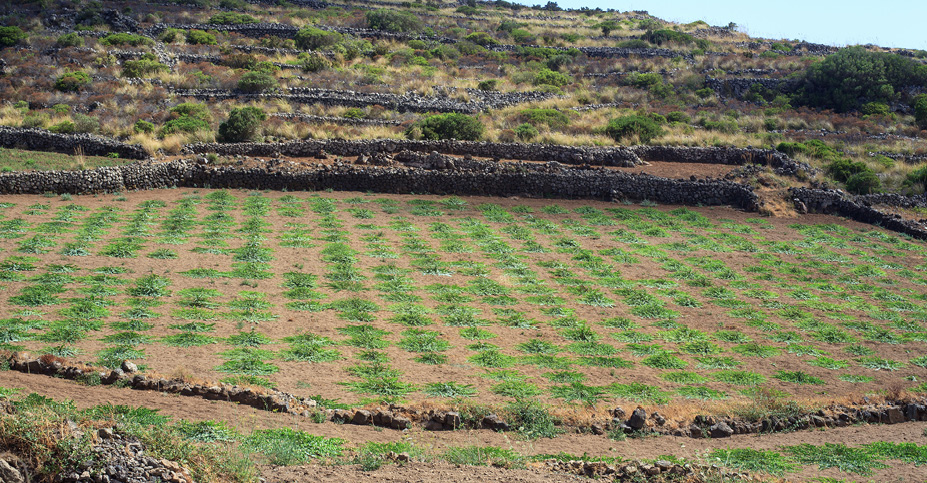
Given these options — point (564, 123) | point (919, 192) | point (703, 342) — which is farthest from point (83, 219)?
point (919, 192)

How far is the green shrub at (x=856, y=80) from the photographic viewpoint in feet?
152

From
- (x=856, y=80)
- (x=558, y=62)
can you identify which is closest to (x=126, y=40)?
(x=558, y=62)

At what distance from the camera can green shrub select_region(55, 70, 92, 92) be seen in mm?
37719

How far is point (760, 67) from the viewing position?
184 feet

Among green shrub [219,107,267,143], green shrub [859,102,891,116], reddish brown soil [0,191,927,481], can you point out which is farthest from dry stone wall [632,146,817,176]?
green shrub [859,102,891,116]

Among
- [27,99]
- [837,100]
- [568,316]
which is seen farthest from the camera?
[837,100]

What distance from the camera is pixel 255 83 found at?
38.7 m

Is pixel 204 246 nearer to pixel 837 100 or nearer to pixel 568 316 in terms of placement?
pixel 568 316

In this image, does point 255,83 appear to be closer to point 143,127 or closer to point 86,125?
point 143,127

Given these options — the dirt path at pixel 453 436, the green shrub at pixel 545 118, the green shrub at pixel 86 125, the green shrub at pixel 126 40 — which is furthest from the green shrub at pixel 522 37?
the dirt path at pixel 453 436

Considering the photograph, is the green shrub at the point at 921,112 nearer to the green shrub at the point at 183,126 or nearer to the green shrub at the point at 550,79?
the green shrub at the point at 550,79

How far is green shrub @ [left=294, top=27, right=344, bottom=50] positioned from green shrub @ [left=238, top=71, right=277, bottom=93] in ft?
46.3

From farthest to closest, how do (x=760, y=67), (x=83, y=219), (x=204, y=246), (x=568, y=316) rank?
(x=760, y=67)
(x=83, y=219)
(x=204, y=246)
(x=568, y=316)

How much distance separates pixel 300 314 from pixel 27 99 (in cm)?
2768
